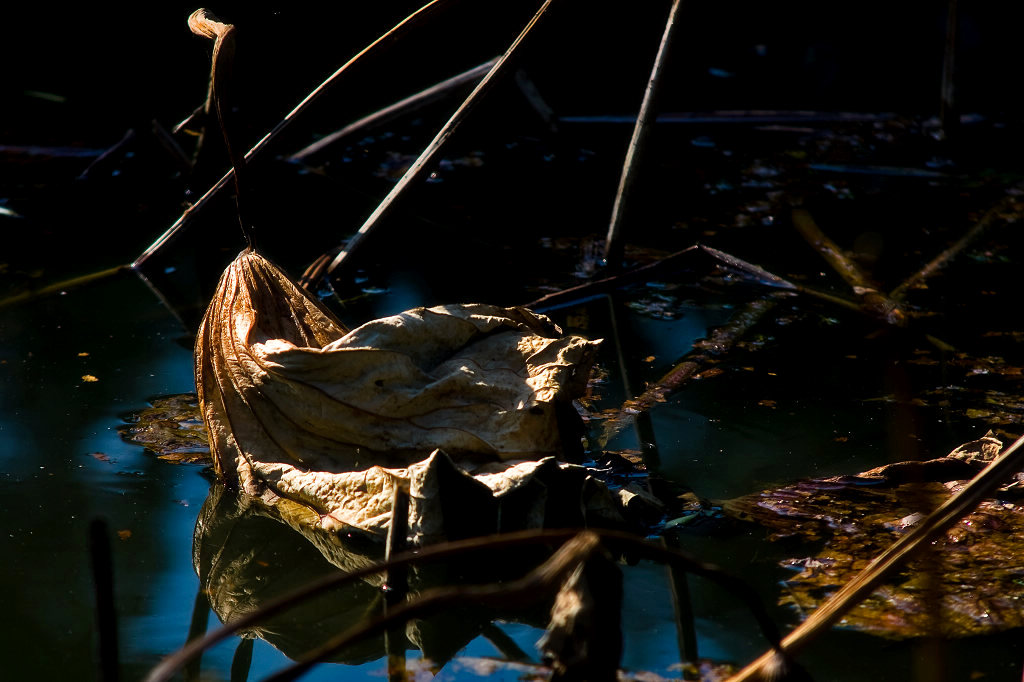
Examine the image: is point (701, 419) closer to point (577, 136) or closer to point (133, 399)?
→ point (133, 399)

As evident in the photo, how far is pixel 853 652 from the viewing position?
5.98ft

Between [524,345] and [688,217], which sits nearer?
[524,345]

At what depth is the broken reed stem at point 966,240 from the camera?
12.0ft

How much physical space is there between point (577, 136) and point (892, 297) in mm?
2318

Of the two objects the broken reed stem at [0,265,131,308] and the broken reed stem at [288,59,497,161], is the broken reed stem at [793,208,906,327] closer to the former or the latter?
the broken reed stem at [288,59,497,161]

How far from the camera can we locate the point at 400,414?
220 centimetres

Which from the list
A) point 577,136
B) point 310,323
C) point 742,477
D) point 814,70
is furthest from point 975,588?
point 814,70

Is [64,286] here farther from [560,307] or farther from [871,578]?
[871,578]

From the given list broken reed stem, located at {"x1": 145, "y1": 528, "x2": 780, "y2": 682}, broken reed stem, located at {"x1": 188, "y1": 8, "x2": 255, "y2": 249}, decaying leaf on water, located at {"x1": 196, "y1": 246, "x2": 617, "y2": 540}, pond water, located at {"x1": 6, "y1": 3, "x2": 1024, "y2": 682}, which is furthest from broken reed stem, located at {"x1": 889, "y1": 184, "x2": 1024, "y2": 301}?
broken reed stem, located at {"x1": 145, "y1": 528, "x2": 780, "y2": 682}

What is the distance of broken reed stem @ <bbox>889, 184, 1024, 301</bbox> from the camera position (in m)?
3.65

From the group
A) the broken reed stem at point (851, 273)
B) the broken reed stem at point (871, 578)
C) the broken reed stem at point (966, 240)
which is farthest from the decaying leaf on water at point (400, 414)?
the broken reed stem at point (966, 240)

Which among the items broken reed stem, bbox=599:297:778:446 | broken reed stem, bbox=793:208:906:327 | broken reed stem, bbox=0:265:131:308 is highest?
broken reed stem, bbox=793:208:906:327

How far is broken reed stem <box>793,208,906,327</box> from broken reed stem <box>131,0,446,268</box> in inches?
73.8

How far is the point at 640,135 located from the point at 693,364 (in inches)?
31.2
